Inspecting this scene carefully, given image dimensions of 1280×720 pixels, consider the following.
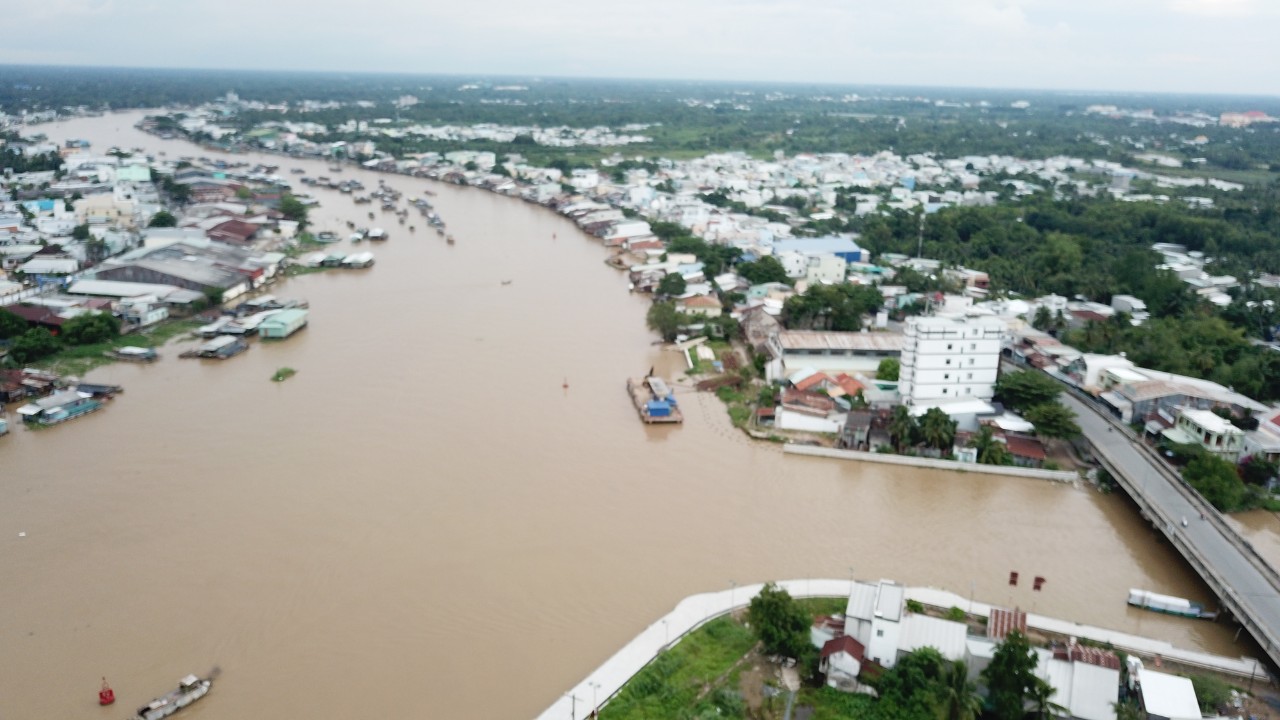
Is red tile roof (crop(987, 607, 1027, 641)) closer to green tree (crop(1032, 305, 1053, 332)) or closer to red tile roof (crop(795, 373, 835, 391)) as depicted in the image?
red tile roof (crop(795, 373, 835, 391))

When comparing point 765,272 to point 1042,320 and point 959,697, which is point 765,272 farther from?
point 959,697

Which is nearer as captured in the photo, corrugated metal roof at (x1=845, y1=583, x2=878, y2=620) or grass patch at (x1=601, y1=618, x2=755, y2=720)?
grass patch at (x1=601, y1=618, x2=755, y2=720)

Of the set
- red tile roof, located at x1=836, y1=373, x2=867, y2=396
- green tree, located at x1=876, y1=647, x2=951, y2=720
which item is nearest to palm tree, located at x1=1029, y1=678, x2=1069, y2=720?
green tree, located at x1=876, y1=647, x2=951, y2=720

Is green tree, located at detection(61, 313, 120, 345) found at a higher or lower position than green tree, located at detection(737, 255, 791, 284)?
lower

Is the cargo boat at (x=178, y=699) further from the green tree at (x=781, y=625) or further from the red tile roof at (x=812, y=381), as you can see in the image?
the red tile roof at (x=812, y=381)

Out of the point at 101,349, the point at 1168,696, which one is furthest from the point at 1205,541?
the point at 101,349

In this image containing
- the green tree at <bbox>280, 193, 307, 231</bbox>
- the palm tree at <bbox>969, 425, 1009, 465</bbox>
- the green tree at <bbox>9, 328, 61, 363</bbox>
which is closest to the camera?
the palm tree at <bbox>969, 425, 1009, 465</bbox>

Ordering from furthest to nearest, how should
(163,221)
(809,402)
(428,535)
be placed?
(163,221), (809,402), (428,535)
